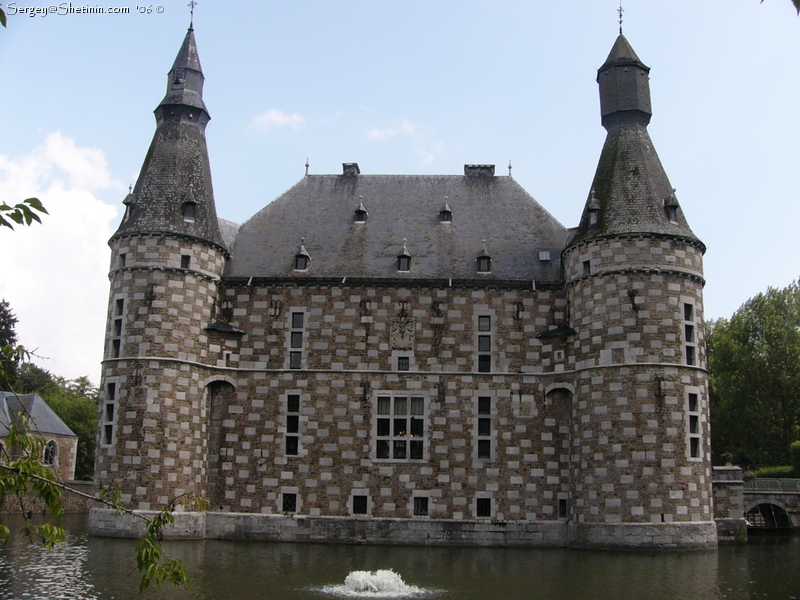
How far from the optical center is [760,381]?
182 ft

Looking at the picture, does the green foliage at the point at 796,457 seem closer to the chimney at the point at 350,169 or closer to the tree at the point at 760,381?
the tree at the point at 760,381

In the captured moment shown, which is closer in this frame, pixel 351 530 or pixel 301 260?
pixel 351 530

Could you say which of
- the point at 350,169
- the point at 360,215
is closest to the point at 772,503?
the point at 360,215

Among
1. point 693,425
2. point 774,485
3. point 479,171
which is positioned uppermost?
point 479,171

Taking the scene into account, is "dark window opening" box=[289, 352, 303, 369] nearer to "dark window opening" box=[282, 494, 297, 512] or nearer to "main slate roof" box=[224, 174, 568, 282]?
"main slate roof" box=[224, 174, 568, 282]

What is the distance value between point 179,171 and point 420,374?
48.5 feet

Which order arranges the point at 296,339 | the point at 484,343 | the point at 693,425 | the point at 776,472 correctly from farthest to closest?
the point at 776,472, the point at 296,339, the point at 484,343, the point at 693,425

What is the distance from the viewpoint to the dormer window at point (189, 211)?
117ft

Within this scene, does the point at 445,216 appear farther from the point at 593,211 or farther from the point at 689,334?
the point at 689,334

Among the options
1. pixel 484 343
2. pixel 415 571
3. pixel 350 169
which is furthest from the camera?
pixel 350 169

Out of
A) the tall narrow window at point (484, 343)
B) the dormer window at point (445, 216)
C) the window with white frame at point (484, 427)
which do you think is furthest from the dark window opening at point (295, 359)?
the dormer window at point (445, 216)

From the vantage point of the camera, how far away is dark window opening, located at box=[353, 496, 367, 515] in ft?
112

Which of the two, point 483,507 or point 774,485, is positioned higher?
point 774,485

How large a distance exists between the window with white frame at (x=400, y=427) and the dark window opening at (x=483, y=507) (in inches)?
122
